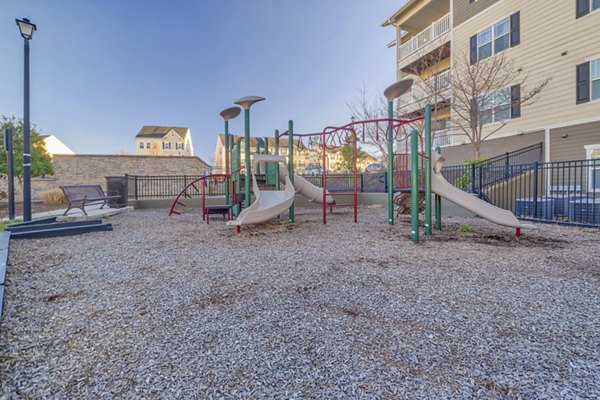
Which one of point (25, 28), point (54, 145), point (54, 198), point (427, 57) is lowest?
point (54, 198)

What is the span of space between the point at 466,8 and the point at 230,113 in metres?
13.0

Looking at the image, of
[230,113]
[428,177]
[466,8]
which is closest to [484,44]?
[466,8]

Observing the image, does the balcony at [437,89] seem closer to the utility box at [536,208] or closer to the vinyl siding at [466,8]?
the vinyl siding at [466,8]

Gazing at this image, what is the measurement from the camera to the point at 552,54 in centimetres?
1055

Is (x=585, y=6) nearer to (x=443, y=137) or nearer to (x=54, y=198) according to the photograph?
(x=443, y=137)

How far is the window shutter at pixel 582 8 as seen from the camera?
31.6ft

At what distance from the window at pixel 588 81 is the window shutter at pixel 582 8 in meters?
1.70

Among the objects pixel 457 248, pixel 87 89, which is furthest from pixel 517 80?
pixel 87 89

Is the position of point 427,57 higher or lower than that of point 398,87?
higher

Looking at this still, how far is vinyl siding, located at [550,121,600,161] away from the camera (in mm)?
9391

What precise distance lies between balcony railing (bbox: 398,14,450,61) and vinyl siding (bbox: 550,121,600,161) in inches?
307

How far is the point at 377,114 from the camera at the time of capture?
1739 centimetres

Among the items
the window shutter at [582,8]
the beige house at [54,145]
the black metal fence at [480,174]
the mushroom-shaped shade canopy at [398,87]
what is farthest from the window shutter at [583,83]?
the beige house at [54,145]

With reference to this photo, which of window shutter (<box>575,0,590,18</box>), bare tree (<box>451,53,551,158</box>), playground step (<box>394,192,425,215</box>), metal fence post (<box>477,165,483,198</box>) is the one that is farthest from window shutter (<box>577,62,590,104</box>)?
playground step (<box>394,192,425,215</box>)
